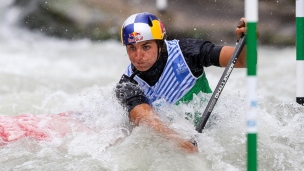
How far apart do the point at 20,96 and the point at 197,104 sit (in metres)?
3.01

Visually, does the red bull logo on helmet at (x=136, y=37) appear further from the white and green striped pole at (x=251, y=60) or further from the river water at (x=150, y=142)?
the white and green striped pole at (x=251, y=60)

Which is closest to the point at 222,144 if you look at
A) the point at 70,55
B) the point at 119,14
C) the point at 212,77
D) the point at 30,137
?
the point at 30,137

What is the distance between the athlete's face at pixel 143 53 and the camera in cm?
412

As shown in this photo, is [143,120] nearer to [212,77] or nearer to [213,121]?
[213,121]

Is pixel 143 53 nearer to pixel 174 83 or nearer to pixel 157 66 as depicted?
pixel 157 66

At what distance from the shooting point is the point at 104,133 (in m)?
4.26

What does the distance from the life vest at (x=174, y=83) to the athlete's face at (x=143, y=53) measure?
15 cm

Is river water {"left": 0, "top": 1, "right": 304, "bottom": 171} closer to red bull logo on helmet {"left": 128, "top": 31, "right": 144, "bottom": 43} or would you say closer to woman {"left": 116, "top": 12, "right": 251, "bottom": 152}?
woman {"left": 116, "top": 12, "right": 251, "bottom": 152}

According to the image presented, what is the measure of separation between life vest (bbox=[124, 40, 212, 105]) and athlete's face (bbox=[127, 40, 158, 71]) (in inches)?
6.1

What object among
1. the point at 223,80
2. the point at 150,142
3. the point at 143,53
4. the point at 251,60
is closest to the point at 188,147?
the point at 150,142

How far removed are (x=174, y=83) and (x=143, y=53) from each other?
13.4 inches

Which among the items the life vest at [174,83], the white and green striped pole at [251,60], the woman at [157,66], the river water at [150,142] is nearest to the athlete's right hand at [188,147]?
the river water at [150,142]

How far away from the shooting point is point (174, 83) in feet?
14.1

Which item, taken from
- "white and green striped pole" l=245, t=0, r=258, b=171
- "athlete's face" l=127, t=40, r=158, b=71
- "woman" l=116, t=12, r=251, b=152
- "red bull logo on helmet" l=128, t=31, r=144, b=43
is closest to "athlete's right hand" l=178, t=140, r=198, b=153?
"woman" l=116, t=12, r=251, b=152
